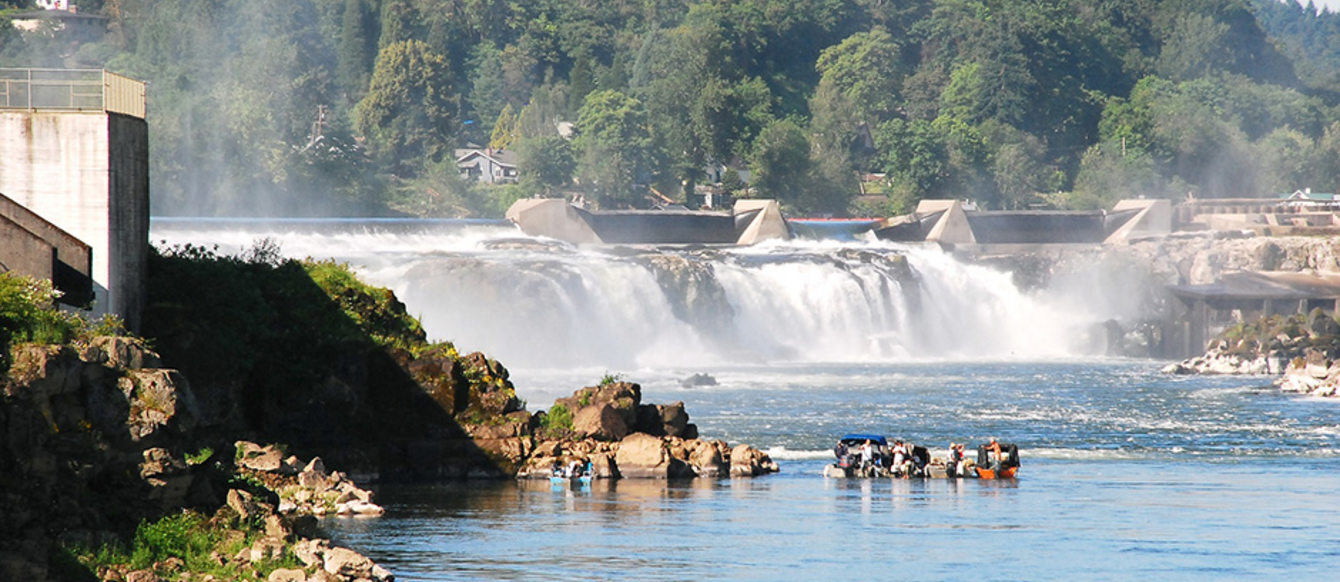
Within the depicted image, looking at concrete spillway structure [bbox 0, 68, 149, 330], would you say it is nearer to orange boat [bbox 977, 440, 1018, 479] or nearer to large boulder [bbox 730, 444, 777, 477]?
large boulder [bbox 730, 444, 777, 477]

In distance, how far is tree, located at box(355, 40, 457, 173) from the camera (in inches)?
5866

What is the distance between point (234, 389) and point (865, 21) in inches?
6442

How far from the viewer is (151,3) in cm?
15575

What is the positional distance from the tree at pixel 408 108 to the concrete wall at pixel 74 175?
114831mm

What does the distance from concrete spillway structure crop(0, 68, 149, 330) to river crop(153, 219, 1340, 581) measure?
5.66 meters

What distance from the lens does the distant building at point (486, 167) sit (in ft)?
503

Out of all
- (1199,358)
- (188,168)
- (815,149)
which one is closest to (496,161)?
(815,149)

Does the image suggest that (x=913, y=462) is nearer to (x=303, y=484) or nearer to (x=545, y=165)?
(x=303, y=484)

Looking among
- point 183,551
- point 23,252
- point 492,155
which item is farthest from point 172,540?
point 492,155

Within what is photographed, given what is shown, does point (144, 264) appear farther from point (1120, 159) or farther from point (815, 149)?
point (1120, 159)

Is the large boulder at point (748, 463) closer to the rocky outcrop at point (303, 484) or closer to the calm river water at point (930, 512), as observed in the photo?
the calm river water at point (930, 512)

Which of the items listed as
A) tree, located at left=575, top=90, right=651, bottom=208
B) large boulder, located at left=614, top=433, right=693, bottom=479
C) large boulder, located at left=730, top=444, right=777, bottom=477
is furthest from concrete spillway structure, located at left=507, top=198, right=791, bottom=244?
large boulder, located at left=614, top=433, right=693, bottom=479

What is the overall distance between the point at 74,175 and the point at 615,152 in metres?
113

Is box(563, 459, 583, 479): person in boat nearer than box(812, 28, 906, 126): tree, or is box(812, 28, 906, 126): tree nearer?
box(563, 459, 583, 479): person in boat
